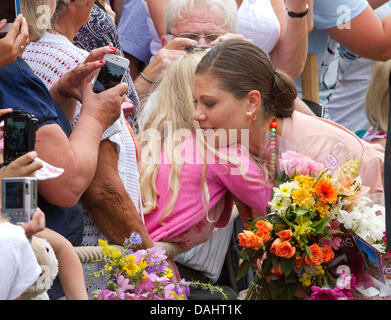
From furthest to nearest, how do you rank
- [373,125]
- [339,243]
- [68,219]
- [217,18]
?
1. [373,125]
2. [217,18]
3. [339,243]
4. [68,219]

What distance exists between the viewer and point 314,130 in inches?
143

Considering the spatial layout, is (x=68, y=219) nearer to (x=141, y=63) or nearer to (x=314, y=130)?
(x=314, y=130)

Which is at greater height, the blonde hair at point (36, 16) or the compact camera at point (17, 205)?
the blonde hair at point (36, 16)

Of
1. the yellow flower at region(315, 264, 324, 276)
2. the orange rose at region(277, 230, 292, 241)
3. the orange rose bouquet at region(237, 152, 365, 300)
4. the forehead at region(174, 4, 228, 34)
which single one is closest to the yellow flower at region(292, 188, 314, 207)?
the orange rose bouquet at region(237, 152, 365, 300)

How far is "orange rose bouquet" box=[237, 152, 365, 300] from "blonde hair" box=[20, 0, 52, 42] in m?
1.10

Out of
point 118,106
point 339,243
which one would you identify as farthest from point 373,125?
point 118,106

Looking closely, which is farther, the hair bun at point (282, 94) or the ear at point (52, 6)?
the hair bun at point (282, 94)

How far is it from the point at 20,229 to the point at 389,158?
1234 mm

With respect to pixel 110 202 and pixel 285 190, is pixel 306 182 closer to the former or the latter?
pixel 285 190

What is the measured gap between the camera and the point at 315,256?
2818mm

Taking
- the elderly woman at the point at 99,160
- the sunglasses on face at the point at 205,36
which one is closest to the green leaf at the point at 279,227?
the elderly woman at the point at 99,160

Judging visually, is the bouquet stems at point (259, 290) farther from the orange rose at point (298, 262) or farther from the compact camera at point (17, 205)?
the compact camera at point (17, 205)

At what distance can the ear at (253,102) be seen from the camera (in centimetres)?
359

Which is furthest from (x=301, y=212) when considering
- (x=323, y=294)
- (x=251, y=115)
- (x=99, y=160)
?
(x=251, y=115)
